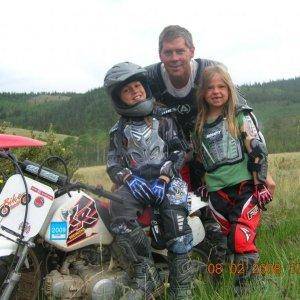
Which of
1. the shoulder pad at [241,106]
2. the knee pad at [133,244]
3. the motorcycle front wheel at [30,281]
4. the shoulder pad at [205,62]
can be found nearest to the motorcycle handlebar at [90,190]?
the knee pad at [133,244]

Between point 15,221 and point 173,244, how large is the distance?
1.15 m

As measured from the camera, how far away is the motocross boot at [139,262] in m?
3.67

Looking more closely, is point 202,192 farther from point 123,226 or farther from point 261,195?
point 123,226

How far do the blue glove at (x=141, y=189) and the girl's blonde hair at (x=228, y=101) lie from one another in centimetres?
95

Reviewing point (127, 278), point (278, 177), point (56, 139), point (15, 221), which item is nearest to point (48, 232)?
point (15, 221)

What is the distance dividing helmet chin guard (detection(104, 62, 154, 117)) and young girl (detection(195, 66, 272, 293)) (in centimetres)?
62

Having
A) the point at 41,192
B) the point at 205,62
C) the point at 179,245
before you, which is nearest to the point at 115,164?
the point at 41,192

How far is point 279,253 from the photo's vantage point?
483cm

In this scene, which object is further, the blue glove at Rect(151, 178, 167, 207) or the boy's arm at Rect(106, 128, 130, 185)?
the boy's arm at Rect(106, 128, 130, 185)

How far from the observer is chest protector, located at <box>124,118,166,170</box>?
13.4ft

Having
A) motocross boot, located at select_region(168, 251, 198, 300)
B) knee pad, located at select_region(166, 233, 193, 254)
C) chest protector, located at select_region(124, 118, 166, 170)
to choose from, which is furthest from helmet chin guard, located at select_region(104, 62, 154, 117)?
motocross boot, located at select_region(168, 251, 198, 300)

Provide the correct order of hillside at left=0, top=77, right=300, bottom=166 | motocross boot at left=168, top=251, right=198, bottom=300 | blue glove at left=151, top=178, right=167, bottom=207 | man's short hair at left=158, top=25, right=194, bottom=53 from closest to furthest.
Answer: motocross boot at left=168, top=251, right=198, bottom=300 < blue glove at left=151, top=178, right=167, bottom=207 < man's short hair at left=158, top=25, right=194, bottom=53 < hillside at left=0, top=77, right=300, bottom=166

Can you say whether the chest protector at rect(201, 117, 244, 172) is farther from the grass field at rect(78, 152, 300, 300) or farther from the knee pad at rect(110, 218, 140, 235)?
the knee pad at rect(110, 218, 140, 235)

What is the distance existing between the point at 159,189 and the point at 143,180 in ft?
0.46
